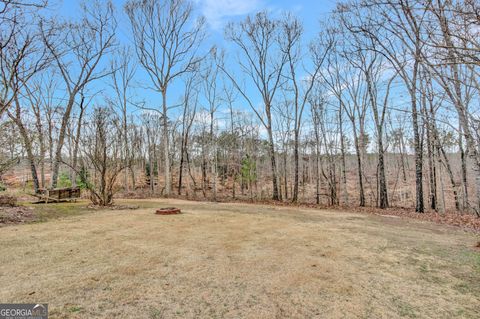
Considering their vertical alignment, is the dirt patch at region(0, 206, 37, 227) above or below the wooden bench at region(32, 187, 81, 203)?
below

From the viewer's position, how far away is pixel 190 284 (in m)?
2.52

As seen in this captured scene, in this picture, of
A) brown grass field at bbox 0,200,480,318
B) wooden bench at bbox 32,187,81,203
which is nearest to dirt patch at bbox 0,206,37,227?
brown grass field at bbox 0,200,480,318

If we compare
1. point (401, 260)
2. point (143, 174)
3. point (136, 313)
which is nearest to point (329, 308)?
point (136, 313)

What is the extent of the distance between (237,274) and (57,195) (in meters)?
9.68

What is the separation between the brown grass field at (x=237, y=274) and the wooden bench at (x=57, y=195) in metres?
5.28

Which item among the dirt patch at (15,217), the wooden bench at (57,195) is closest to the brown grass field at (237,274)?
the dirt patch at (15,217)

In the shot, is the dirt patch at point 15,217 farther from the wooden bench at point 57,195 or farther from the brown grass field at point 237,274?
the wooden bench at point 57,195

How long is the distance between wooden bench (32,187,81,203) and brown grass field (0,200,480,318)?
5276 mm

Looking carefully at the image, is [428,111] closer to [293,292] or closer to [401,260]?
[401,260]

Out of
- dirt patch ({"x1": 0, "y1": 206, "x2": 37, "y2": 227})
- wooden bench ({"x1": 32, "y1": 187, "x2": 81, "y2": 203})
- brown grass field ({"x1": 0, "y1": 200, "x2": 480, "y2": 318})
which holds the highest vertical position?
wooden bench ({"x1": 32, "y1": 187, "x2": 81, "y2": 203})

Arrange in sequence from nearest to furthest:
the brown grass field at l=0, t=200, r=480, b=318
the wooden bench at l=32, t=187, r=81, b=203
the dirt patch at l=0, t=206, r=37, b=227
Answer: the brown grass field at l=0, t=200, r=480, b=318
the dirt patch at l=0, t=206, r=37, b=227
the wooden bench at l=32, t=187, r=81, b=203

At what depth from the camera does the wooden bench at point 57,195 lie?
9.04m

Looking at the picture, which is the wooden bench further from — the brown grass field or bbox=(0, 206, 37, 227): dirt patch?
the brown grass field

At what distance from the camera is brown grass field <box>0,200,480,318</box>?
211 cm
